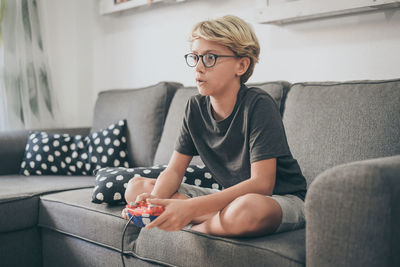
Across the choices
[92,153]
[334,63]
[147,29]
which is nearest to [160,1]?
[147,29]

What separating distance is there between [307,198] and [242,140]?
0.44m

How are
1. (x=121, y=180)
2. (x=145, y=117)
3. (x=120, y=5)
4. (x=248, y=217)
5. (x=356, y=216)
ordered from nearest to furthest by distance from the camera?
(x=356, y=216)
(x=248, y=217)
(x=121, y=180)
(x=145, y=117)
(x=120, y=5)

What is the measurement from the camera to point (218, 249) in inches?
49.0

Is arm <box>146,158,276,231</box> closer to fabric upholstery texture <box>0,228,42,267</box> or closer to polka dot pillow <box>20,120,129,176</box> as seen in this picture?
fabric upholstery texture <box>0,228,42,267</box>

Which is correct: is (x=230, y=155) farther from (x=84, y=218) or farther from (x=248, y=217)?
(x=84, y=218)

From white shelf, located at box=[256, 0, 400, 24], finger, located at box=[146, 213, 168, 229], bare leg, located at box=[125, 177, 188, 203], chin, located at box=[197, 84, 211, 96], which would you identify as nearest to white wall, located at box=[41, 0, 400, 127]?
white shelf, located at box=[256, 0, 400, 24]

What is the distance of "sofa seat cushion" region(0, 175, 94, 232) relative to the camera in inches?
72.3

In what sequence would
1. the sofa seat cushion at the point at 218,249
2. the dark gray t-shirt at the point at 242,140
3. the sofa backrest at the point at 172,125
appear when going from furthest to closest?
the sofa backrest at the point at 172,125, the dark gray t-shirt at the point at 242,140, the sofa seat cushion at the point at 218,249

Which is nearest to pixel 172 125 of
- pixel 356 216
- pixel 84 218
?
pixel 84 218

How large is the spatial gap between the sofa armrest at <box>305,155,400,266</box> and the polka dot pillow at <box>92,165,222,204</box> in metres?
0.75

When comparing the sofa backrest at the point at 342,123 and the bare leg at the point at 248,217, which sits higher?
the sofa backrest at the point at 342,123

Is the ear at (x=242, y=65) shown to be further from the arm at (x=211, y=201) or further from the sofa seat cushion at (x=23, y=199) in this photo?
the sofa seat cushion at (x=23, y=199)

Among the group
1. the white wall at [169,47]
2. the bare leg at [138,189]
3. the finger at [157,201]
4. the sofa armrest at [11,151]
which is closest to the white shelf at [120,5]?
the white wall at [169,47]

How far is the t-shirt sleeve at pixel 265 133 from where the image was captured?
136cm
